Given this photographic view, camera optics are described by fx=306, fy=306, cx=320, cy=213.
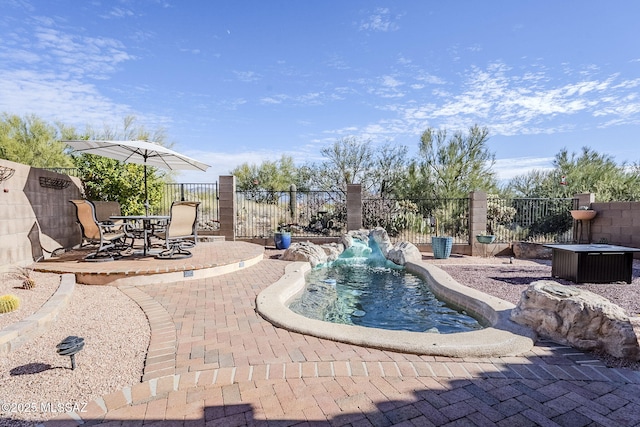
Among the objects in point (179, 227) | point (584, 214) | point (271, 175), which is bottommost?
point (179, 227)

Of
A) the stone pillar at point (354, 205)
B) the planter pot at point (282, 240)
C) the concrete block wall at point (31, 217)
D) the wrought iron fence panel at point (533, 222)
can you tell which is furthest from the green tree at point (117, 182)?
the wrought iron fence panel at point (533, 222)

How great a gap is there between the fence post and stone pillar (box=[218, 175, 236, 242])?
25.0 feet

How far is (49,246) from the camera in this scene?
20.6 ft

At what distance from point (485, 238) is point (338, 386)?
864 cm

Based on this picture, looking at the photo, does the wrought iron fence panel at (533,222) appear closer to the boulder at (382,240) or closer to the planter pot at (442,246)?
the planter pot at (442,246)

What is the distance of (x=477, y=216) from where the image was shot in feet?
31.4

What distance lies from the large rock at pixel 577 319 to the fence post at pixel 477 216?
657cm

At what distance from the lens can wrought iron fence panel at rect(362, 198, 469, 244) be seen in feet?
40.6

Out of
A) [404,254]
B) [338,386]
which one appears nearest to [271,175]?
[404,254]

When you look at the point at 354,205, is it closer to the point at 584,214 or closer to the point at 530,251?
the point at 530,251

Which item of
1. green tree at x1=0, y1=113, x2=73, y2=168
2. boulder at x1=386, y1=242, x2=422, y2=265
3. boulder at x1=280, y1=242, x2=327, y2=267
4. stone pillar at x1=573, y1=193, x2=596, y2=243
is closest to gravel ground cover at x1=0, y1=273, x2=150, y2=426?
boulder at x1=280, y1=242, x2=327, y2=267

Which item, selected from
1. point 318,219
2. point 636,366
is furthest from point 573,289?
point 318,219

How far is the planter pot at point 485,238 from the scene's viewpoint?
9195 mm

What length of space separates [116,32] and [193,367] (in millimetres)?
10907
